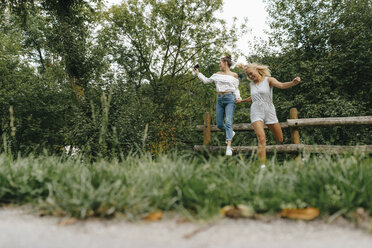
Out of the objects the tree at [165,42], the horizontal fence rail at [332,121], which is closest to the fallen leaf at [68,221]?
the horizontal fence rail at [332,121]

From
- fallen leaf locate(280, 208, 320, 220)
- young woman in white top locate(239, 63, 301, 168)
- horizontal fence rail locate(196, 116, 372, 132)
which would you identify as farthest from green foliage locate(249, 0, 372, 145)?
fallen leaf locate(280, 208, 320, 220)

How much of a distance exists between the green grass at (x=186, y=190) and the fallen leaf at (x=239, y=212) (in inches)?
2.1

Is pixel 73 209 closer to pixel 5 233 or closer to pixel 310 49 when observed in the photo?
pixel 5 233

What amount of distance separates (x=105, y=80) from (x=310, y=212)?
33.8 ft

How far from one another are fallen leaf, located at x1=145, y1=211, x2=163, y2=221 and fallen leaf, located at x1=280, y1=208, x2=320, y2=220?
0.79m

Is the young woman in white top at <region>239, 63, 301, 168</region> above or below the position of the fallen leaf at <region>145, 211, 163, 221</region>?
above

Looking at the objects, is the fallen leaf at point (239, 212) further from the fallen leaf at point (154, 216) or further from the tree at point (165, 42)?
the tree at point (165, 42)

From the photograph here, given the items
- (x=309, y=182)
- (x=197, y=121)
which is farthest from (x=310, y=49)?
(x=309, y=182)

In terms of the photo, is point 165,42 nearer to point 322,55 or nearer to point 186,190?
point 322,55

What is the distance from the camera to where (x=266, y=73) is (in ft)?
17.1

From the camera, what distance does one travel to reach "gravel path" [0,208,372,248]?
151cm

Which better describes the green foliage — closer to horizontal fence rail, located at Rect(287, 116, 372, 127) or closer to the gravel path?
horizontal fence rail, located at Rect(287, 116, 372, 127)

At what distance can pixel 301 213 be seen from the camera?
1857 mm

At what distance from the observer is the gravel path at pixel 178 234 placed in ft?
4.94
